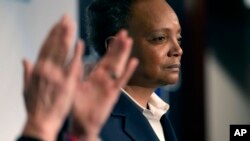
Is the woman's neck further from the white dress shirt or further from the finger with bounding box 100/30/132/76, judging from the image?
the finger with bounding box 100/30/132/76

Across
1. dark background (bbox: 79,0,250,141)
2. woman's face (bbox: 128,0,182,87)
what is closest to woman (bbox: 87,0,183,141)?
woman's face (bbox: 128,0,182,87)

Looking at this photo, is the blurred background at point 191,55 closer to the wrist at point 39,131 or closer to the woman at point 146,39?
the woman at point 146,39

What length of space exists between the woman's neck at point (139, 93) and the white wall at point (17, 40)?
2.82ft

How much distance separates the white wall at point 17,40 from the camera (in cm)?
169

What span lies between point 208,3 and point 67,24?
1.35 meters

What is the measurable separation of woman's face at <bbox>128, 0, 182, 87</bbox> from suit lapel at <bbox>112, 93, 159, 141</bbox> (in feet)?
0.21

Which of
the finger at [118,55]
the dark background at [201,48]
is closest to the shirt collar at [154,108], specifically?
→ the finger at [118,55]

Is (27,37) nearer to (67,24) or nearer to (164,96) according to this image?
(164,96)

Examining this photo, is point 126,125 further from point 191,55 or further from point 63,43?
point 191,55

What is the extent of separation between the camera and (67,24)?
547 millimetres

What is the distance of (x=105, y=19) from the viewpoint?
931mm

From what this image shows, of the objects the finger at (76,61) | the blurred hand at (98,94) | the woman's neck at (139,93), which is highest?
the finger at (76,61)

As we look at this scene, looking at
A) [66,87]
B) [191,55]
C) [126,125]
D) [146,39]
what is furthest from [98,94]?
[191,55]

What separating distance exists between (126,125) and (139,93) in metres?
0.11
